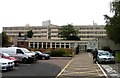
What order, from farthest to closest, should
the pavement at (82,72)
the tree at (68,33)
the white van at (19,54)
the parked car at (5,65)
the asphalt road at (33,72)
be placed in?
the tree at (68,33) < the white van at (19,54) < the parked car at (5,65) < the pavement at (82,72) < the asphalt road at (33,72)

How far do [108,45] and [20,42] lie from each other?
29381 millimetres

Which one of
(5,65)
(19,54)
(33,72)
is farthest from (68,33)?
(33,72)

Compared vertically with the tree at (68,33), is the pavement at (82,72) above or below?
below

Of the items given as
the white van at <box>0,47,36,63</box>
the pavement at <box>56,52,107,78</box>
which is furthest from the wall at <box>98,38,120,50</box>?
the pavement at <box>56,52,107,78</box>

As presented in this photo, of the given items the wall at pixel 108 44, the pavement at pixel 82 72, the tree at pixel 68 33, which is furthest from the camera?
the tree at pixel 68 33

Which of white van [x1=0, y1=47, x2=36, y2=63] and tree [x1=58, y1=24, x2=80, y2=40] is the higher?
tree [x1=58, y1=24, x2=80, y2=40]

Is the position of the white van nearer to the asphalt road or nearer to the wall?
the asphalt road

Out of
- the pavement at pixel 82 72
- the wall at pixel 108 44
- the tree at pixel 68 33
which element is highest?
the tree at pixel 68 33

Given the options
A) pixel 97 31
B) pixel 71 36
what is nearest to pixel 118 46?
pixel 71 36

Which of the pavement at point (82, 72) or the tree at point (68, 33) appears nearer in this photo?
the pavement at point (82, 72)

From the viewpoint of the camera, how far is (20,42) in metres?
90.2

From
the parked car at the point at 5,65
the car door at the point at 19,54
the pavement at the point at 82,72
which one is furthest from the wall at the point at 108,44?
the parked car at the point at 5,65

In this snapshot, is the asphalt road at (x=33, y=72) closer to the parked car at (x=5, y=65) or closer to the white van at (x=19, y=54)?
the parked car at (x=5, y=65)

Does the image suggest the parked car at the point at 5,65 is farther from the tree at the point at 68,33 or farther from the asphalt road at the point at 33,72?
the tree at the point at 68,33
